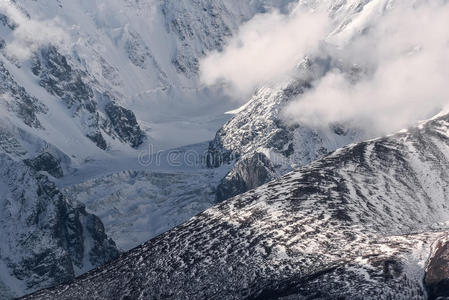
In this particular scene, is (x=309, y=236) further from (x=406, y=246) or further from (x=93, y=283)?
(x=93, y=283)

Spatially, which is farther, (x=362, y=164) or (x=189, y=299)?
(x=362, y=164)

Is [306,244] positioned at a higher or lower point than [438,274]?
higher

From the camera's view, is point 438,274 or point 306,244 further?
point 306,244

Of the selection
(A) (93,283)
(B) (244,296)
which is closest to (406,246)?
(B) (244,296)

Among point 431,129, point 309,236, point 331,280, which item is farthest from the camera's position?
point 431,129
